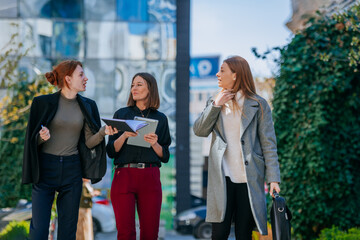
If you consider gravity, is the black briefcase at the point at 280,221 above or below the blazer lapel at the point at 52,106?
below

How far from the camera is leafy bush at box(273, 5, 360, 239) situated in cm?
652

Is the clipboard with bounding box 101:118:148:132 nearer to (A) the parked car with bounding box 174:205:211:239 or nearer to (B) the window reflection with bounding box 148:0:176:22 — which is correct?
(A) the parked car with bounding box 174:205:211:239

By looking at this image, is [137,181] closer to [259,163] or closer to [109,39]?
[259,163]

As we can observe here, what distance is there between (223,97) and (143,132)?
2.47ft

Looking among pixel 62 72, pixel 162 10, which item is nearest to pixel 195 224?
pixel 162 10

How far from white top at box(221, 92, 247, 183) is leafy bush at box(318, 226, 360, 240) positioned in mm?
2547

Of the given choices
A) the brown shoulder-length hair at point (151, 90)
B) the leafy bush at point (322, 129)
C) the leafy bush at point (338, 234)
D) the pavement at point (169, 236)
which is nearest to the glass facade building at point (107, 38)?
the pavement at point (169, 236)

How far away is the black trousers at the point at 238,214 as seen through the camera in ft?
12.3

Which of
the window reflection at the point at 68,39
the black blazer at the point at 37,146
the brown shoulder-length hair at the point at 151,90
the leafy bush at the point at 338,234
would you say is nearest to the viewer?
the black blazer at the point at 37,146

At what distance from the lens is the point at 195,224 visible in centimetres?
1459

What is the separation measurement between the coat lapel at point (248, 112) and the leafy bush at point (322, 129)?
2831 millimetres

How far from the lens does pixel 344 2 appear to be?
8.19 meters

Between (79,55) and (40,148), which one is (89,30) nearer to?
(79,55)

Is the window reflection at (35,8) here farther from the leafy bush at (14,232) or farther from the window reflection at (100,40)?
the leafy bush at (14,232)
